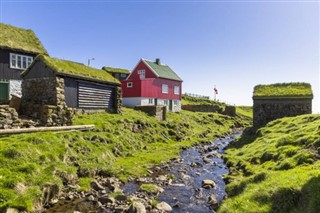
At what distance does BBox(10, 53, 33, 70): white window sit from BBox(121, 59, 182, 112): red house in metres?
18.7

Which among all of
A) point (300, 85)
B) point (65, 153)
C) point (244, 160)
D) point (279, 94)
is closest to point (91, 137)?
point (65, 153)

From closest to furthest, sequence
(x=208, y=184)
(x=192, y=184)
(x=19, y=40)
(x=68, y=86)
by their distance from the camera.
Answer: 1. (x=208, y=184)
2. (x=192, y=184)
3. (x=68, y=86)
4. (x=19, y=40)

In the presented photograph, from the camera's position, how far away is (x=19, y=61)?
110ft

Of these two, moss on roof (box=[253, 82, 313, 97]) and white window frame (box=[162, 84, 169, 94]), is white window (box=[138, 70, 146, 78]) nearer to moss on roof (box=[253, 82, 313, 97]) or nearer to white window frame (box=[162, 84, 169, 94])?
white window frame (box=[162, 84, 169, 94])

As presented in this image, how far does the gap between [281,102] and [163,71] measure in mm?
Answer: 29255

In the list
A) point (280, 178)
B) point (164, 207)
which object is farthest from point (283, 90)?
point (164, 207)

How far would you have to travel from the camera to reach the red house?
47.4 meters

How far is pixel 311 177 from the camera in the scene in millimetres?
10312

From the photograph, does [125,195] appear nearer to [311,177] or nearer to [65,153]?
[65,153]

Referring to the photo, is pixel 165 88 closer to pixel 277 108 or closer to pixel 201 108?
pixel 201 108

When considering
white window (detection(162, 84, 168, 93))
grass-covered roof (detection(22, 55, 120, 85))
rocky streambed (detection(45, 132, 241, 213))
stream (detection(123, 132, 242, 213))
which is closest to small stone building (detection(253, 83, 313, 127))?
stream (detection(123, 132, 242, 213))

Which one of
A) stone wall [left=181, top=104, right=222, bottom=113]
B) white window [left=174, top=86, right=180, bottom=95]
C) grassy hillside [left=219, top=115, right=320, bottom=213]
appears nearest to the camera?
grassy hillside [left=219, top=115, right=320, bottom=213]

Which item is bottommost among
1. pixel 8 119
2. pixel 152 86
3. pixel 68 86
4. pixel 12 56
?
pixel 8 119

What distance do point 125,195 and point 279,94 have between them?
90.9 feet
